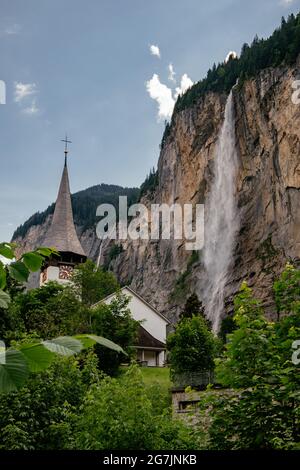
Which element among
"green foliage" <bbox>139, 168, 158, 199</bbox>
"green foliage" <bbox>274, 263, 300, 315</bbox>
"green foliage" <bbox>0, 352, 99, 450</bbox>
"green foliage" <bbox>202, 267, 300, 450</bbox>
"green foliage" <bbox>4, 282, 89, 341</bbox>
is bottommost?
"green foliage" <bbox>0, 352, 99, 450</bbox>

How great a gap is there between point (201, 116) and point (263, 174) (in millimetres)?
25449

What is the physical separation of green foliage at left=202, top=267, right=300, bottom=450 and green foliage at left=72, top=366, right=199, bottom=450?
88.4 inches

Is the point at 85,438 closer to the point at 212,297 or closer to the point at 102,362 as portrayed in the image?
the point at 102,362

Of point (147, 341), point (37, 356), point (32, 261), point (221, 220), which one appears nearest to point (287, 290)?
point (32, 261)

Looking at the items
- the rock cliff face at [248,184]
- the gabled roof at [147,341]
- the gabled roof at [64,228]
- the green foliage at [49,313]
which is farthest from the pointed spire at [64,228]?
the rock cliff face at [248,184]

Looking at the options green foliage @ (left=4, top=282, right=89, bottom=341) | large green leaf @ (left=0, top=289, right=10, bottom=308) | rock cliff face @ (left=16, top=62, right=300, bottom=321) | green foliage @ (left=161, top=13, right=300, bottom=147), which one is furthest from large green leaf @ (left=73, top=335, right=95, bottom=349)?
green foliage @ (left=161, top=13, right=300, bottom=147)

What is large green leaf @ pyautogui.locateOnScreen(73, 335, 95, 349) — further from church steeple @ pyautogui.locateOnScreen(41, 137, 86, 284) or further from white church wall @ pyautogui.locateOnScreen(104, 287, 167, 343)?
church steeple @ pyautogui.locateOnScreen(41, 137, 86, 284)

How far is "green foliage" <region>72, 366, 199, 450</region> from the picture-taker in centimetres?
1297

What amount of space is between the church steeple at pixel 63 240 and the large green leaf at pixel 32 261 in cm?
5175

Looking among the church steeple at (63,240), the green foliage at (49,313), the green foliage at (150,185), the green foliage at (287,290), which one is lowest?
the green foliage at (287,290)

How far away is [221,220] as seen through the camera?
79.5 metres

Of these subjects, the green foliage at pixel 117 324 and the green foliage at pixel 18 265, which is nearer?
the green foliage at pixel 18 265

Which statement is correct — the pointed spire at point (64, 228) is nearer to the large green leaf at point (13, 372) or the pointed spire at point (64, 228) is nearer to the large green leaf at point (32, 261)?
the large green leaf at point (32, 261)

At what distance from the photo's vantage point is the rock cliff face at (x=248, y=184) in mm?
67375
